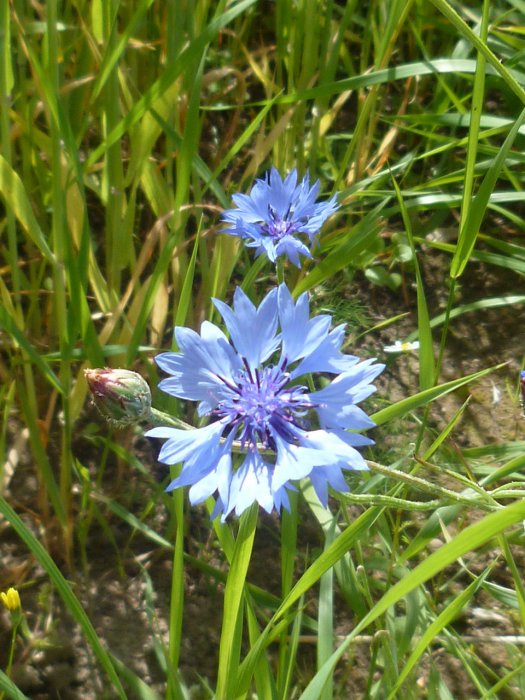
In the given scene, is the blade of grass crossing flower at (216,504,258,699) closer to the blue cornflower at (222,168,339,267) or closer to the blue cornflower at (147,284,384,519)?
the blue cornflower at (147,284,384,519)

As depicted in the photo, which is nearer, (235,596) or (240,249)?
(235,596)

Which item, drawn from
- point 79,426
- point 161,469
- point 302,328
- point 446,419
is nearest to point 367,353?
point 446,419

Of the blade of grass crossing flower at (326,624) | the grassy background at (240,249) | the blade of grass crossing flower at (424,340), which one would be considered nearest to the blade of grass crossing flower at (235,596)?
the grassy background at (240,249)

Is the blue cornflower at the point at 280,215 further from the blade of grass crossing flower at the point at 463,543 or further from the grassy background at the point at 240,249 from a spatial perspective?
the blade of grass crossing flower at the point at 463,543

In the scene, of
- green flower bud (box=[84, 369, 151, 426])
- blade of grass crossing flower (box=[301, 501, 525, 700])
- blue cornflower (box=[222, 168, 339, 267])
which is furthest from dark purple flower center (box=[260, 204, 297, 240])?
blade of grass crossing flower (box=[301, 501, 525, 700])

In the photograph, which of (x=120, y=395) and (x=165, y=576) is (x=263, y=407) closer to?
(x=120, y=395)

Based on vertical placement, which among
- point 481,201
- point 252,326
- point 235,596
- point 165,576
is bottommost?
point 165,576

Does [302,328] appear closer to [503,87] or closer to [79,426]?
[79,426]

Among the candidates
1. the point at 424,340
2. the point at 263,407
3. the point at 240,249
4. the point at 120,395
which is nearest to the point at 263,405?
the point at 263,407
